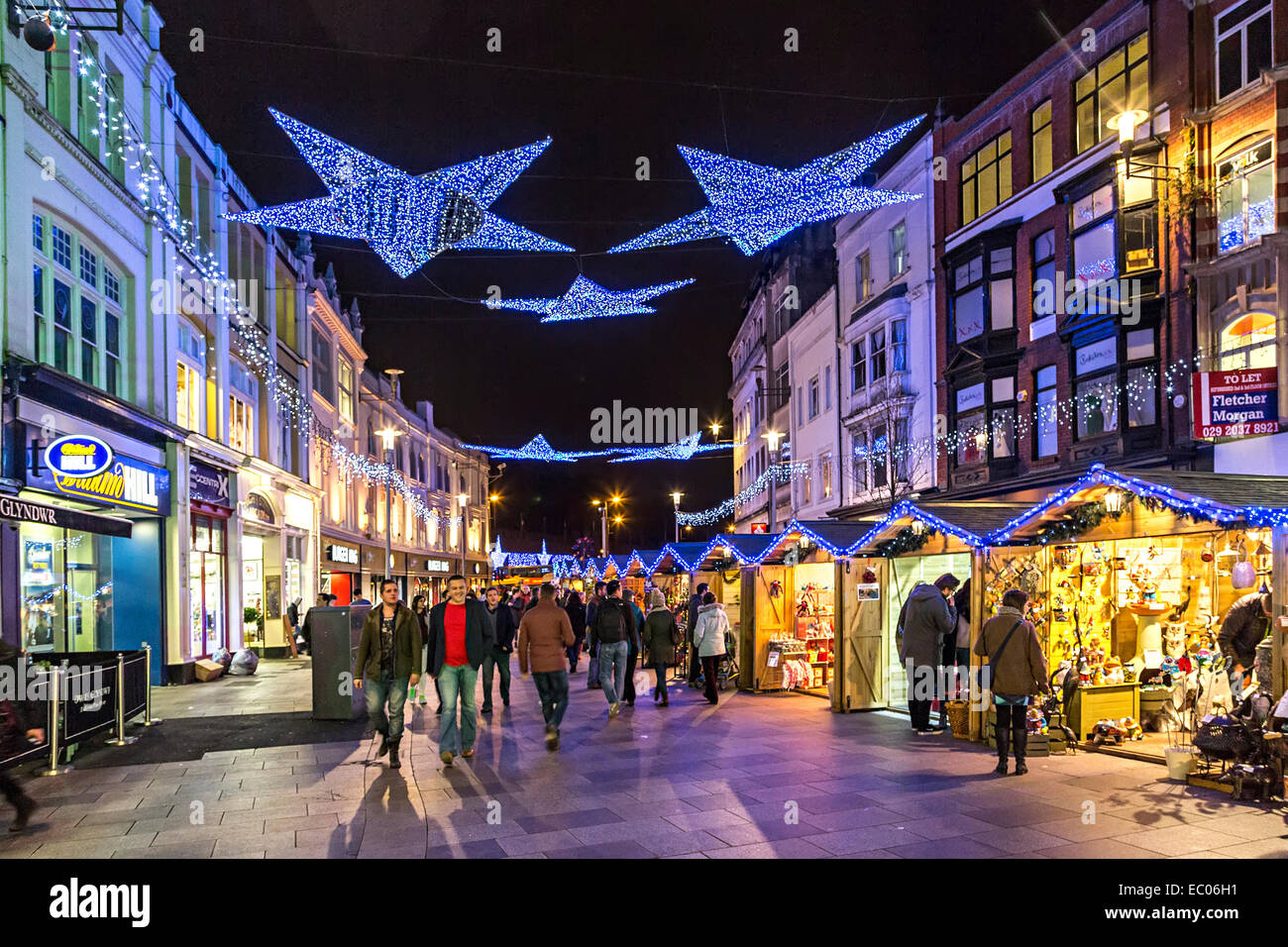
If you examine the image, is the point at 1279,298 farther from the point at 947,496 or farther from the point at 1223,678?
the point at 947,496

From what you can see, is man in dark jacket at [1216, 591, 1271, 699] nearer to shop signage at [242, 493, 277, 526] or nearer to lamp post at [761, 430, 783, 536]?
shop signage at [242, 493, 277, 526]

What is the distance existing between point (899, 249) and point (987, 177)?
13.7 feet

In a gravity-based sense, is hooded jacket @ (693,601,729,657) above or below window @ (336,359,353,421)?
below

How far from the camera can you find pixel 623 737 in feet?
40.8

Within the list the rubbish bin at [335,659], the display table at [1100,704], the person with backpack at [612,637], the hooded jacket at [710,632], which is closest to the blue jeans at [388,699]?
the rubbish bin at [335,659]

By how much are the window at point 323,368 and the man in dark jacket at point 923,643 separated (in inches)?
1033

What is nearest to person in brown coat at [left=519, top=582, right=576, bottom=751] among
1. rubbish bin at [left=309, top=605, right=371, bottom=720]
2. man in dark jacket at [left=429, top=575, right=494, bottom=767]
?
man in dark jacket at [left=429, top=575, right=494, bottom=767]

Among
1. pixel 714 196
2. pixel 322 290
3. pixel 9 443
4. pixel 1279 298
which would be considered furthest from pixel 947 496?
pixel 322 290

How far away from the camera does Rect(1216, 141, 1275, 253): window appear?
53.0 feet

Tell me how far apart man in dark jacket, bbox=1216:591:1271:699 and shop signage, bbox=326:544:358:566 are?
97.9 feet

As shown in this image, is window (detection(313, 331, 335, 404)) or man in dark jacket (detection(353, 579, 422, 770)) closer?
man in dark jacket (detection(353, 579, 422, 770))

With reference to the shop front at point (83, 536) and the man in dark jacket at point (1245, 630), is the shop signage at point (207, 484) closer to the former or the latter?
the shop front at point (83, 536)

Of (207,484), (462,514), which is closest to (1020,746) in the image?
(207,484)
